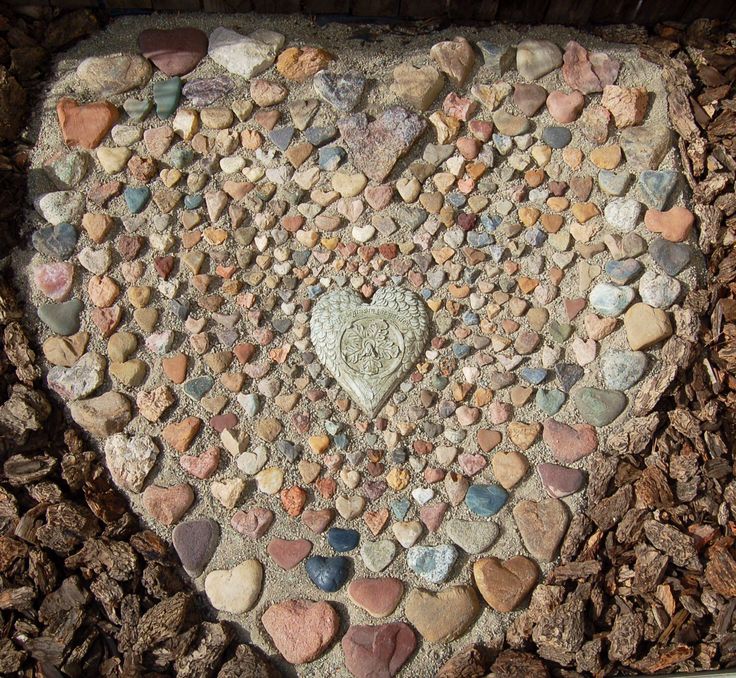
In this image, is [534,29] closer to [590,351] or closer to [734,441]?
[590,351]

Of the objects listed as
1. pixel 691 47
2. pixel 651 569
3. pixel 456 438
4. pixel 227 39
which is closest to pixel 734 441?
pixel 651 569

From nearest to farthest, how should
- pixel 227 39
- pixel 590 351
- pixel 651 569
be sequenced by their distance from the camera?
pixel 651 569 → pixel 590 351 → pixel 227 39

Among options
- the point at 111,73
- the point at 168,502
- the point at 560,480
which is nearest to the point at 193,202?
the point at 111,73

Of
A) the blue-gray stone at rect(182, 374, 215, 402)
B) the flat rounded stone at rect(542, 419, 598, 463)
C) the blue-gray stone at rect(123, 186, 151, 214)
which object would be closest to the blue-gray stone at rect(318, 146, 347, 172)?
the blue-gray stone at rect(123, 186, 151, 214)

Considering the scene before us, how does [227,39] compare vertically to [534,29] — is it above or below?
below

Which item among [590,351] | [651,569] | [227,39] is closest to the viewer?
[651,569]

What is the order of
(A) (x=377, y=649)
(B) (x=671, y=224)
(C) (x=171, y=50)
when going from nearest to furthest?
1. (A) (x=377, y=649)
2. (B) (x=671, y=224)
3. (C) (x=171, y=50)

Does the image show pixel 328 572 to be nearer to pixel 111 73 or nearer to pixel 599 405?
pixel 599 405
